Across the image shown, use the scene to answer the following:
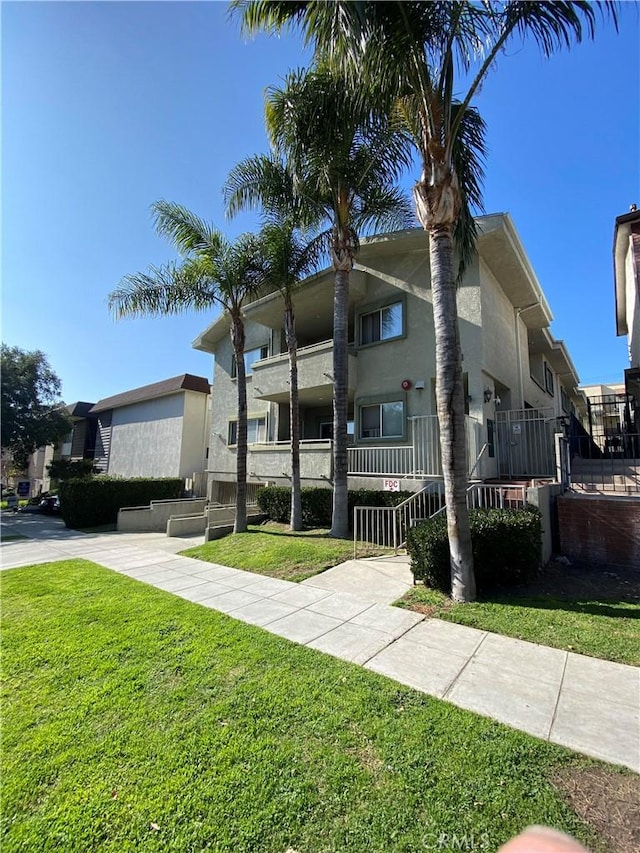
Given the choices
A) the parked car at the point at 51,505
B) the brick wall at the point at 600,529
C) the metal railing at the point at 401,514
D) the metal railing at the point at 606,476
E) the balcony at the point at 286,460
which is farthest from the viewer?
the parked car at the point at 51,505

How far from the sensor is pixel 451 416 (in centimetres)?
625

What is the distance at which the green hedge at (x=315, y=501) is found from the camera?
451 inches

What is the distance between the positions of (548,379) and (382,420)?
1296 centimetres

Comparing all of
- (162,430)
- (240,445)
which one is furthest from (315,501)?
(162,430)

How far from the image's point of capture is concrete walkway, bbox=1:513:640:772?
3.28m

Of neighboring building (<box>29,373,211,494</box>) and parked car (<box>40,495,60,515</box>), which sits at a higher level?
neighboring building (<box>29,373,211,494</box>)

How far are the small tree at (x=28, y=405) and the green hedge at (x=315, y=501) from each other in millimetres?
21306

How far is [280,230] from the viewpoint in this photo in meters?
11.7

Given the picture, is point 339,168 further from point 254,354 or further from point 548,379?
point 548,379

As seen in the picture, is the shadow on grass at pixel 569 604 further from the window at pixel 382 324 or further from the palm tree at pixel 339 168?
the window at pixel 382 324

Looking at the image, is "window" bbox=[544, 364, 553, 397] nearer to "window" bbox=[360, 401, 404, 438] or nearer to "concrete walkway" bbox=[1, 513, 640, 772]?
"window" bbox=[360, 401, 404, 438]

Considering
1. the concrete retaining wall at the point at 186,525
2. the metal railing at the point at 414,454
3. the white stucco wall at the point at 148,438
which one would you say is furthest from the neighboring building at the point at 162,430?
the metal railing at the point at 414,454

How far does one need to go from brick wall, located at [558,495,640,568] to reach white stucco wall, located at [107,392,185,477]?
20.9 meters

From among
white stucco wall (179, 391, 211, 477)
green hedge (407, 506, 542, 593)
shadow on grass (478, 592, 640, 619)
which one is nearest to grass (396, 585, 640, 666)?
shadow on grass (478, 592, 640, 619)
